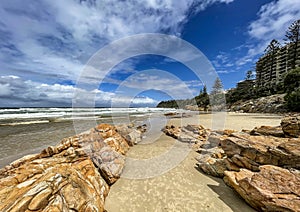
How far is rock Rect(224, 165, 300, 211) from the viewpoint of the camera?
8.47 ft

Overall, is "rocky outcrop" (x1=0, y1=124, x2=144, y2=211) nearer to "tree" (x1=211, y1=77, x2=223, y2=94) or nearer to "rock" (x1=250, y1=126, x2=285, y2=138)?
"rock" (x1=250, y1=126, x2=285, y2=138)

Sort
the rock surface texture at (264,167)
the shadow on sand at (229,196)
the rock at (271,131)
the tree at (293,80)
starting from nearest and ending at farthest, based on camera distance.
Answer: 1. the rock surface texture at (264,167)
2. the shadow on sand at (229,196)
3. the rock at (271,131)
4. the tree at (293,80)

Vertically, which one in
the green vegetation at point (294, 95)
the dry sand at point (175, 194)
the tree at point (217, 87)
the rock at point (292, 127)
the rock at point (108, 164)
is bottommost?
the dry sand at point (175, 194)

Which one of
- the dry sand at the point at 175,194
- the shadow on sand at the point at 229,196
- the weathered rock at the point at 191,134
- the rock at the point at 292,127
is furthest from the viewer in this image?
the weathered rock at the point at 191,134

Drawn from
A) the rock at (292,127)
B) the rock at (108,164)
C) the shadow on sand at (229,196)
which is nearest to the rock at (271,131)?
the rock at (292,127)

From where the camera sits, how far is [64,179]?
8.35ft

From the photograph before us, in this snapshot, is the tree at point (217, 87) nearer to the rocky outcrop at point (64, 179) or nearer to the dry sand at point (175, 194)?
the dry sand at point (175, 194)

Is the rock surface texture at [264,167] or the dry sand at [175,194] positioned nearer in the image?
the rock surface texture at [264,167]

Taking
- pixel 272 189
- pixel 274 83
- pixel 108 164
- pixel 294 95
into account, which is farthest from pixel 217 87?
pixel 108 164

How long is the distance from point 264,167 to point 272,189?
25.6 inches

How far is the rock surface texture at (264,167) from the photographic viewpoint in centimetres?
274

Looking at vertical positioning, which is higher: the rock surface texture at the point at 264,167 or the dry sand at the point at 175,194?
the rock surface texture at the point at 264,167

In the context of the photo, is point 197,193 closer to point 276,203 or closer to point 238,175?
point 238,175

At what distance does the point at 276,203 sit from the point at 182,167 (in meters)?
2.97
